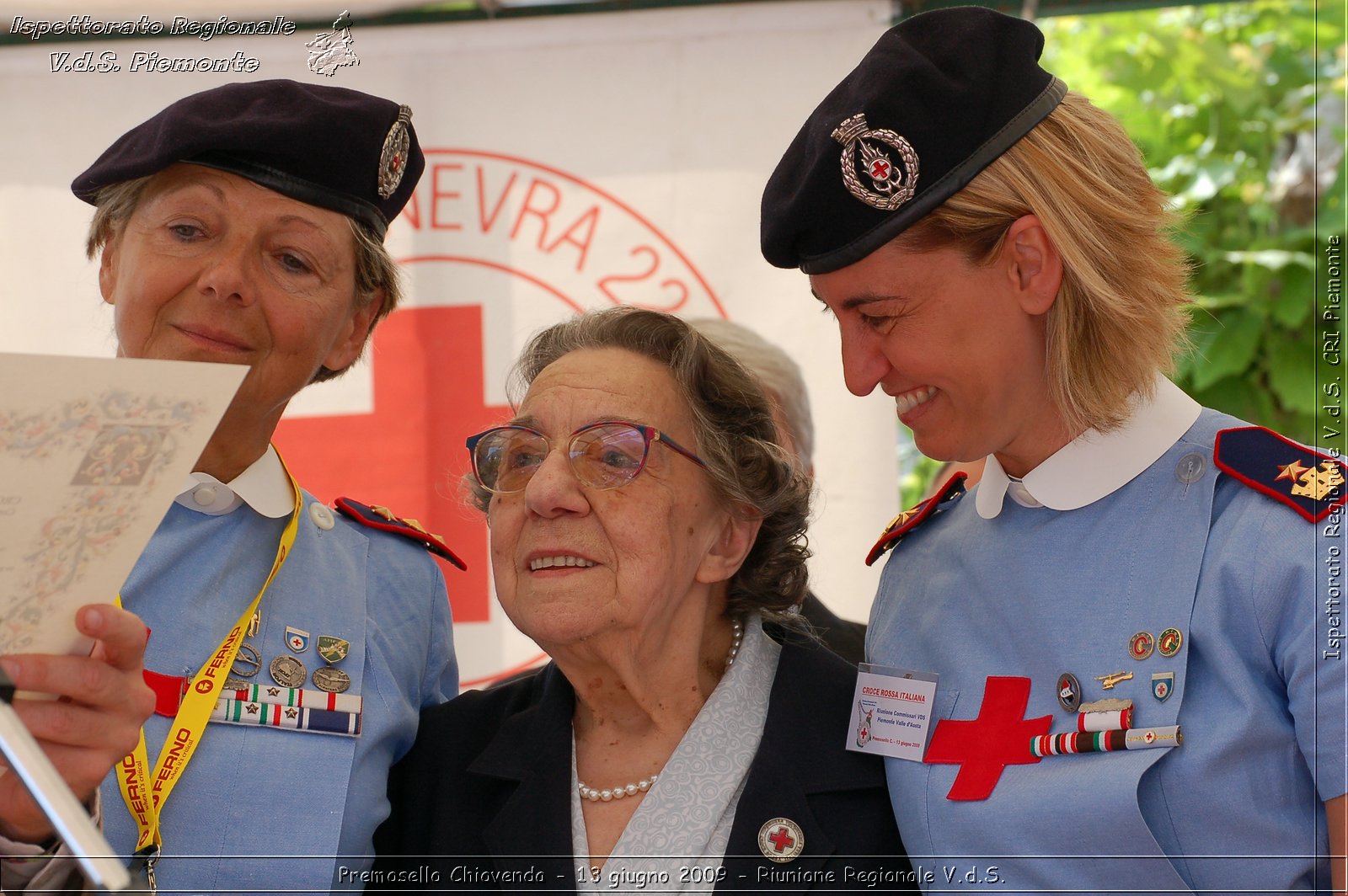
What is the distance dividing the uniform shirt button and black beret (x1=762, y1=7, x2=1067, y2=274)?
106cm

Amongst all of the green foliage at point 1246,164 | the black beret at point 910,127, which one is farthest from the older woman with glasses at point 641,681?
the green foliage at point 1246,164

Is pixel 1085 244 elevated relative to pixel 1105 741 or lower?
elevated

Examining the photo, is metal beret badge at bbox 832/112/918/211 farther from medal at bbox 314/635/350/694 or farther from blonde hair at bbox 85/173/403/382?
medal at bbox 314/635/350/694

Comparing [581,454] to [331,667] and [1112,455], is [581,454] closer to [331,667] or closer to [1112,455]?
[331,667]

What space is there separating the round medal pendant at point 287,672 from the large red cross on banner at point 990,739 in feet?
3.64

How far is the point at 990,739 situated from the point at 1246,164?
176 inches

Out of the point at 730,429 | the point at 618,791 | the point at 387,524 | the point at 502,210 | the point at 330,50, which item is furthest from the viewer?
the point at 502,210

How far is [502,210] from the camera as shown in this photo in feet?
12.8

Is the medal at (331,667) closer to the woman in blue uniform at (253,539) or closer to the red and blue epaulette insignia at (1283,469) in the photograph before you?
the woman in blue uniform at (253,539)

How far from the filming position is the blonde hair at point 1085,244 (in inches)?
82.1

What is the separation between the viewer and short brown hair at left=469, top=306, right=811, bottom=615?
2.58m

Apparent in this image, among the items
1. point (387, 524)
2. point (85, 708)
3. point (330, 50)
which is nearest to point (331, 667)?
point (387, 524)

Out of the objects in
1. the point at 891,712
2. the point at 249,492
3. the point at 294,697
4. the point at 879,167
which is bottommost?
the point at 294,697

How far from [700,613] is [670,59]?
189 centimetres
